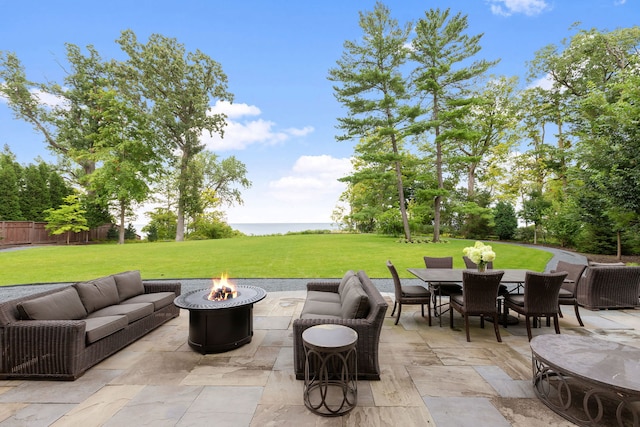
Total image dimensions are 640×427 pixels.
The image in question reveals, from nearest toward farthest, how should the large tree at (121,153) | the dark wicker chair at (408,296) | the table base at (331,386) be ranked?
1. the table base at (331,386)
2. the dark wicker chair at (408,296)
3. the large tree at (121,153)

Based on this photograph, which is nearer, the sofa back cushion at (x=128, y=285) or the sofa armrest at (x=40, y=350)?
the sofa armrest at (x=40, y=350)

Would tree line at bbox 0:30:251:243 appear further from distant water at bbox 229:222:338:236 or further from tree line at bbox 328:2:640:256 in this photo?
tree line at bbox 328:2:640:256

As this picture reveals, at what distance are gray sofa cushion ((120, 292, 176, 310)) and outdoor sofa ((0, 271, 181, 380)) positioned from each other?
5.9 inches

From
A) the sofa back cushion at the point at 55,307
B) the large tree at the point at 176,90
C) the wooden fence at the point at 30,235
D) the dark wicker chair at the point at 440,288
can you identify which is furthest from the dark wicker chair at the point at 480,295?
the wooden fence at the point at 30,235

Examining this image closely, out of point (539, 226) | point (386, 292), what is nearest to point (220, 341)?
point (386, 292)

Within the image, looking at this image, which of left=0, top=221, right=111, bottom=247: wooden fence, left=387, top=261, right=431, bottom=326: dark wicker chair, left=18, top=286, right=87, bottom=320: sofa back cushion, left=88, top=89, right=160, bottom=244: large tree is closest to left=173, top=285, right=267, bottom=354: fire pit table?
left=18, top=286, right=87, bottom=320: sofa back cushion

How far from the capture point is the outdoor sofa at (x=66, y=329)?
281 cm

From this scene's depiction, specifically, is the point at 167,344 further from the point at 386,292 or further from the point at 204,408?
the point at 386,292

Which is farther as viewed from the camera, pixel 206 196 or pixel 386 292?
pixel 206 196

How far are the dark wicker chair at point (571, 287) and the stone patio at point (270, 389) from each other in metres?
0.51

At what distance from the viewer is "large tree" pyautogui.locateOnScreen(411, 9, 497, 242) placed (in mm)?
14641

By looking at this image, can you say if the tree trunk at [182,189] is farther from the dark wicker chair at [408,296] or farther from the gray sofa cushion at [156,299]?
the dark wicker chair at [408,296]

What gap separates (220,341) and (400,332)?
2.55 metres

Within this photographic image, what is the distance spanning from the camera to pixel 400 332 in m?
4.12
